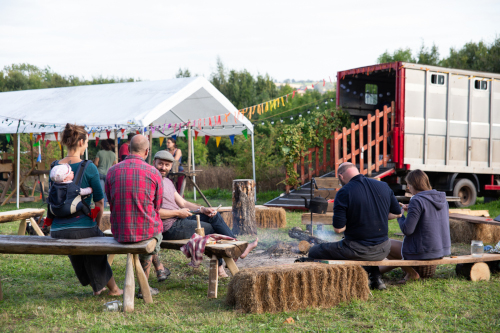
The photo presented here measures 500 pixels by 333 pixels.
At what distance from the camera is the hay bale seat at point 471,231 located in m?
6.81

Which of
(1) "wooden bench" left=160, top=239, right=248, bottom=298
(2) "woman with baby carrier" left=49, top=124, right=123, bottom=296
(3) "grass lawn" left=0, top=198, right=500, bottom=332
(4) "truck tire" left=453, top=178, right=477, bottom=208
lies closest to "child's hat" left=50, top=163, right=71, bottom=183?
(2) "woman with baby carrier" left=49, top=124, right=123, bottom=296

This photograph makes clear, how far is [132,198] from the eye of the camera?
372cm

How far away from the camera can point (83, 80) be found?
32.5m

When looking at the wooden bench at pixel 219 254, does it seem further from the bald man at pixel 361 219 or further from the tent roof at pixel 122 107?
the tent roof at pixel 122 107

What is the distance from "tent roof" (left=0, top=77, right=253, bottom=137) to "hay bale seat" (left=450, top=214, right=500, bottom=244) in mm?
5619

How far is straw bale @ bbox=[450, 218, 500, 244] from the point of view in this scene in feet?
22.4

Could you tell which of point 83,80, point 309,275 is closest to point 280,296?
point 309,275

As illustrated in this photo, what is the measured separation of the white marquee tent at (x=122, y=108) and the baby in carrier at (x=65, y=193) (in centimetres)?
509

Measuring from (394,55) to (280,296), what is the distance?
83.8ft

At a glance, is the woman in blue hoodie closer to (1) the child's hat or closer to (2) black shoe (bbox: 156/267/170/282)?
(2) black shoe (bbox: 156/267/170/282)

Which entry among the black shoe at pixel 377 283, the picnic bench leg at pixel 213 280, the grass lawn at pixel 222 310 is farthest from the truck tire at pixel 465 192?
the picnic bench leg at pixel 213 280

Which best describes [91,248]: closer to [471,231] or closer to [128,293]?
[128,293]

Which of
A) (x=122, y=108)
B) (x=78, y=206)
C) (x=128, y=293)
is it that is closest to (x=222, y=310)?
(x=128, y=293)

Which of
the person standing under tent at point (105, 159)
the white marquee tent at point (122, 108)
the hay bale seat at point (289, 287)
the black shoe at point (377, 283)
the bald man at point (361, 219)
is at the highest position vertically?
the white marquee tent at point (122, 108)
